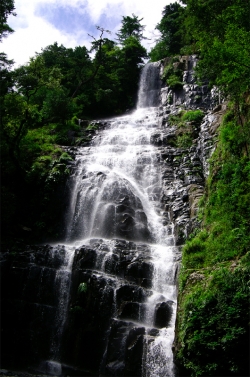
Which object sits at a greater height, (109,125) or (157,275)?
(109,125)

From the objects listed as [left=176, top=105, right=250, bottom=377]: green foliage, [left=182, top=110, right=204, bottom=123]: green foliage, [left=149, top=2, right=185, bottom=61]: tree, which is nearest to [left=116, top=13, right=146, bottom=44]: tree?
[left=149, top=2, right=185, bottom=61]: tree

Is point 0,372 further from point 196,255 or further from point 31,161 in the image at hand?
point 31,161

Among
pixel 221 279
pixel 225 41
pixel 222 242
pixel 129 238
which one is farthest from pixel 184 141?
pixel 221 279

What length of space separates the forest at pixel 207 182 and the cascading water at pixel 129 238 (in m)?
1.47

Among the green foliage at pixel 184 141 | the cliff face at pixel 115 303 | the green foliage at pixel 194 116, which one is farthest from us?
the green foliage at pixel 194 116

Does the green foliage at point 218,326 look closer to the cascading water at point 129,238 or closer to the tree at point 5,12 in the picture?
the cascading water at point 129,238

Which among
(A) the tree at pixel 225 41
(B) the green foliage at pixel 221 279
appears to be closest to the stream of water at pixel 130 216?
(B) the green foliage at pixel 221 279

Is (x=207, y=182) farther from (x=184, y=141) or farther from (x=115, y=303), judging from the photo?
(x=184, y=141)

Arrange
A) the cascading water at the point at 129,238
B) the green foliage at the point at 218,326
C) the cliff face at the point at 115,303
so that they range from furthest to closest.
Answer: the cascading water at the point at 129,238 < the cliff face at the point at 115,303 < the green foliage at the point at 218,326

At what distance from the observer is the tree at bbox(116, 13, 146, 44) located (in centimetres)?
4766

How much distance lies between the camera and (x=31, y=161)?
21625mm

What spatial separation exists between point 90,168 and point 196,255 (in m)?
11.7

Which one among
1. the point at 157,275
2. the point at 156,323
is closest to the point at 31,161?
the point at 157,275

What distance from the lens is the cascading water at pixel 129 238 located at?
1159cm
